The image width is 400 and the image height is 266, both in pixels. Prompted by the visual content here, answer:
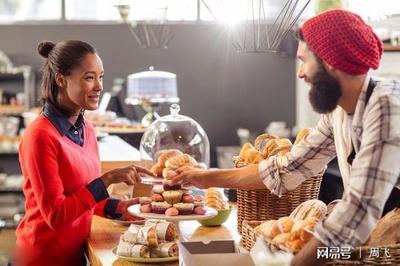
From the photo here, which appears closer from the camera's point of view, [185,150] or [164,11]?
[185,150]

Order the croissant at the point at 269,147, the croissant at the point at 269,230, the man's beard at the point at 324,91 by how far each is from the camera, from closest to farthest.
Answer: the man's beard at the point at 324,91 < the croissant at the point at 269,230 < the croissant at the point at 269,147

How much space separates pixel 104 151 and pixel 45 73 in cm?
196

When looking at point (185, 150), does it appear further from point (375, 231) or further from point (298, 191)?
point (375, 231)

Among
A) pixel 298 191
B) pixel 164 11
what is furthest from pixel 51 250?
pixel 164 11

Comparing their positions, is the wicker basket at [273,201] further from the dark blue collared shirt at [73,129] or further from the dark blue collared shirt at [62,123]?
the dark blue collared shirt at [62,123]

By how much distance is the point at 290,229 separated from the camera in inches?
81.7

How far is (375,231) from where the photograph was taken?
1.95 m

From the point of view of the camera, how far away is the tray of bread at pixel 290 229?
6.42 ft

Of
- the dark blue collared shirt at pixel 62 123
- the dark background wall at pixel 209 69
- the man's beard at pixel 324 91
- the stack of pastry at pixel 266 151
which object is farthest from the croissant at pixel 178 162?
the dark background wall at pixel 209 69

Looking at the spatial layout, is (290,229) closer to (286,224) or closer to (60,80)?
(286,224)

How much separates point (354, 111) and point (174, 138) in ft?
6.43

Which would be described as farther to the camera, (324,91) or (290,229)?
(290,229)

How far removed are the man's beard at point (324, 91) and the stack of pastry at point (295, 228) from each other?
331 mm

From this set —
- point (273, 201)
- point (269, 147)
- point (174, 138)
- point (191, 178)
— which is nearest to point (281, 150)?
point (269, 147)
